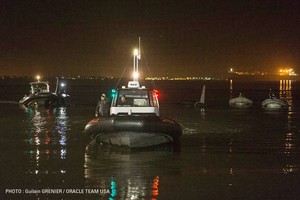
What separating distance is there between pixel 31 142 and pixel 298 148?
9614 mm

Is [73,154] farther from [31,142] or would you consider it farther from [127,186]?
[127,186]

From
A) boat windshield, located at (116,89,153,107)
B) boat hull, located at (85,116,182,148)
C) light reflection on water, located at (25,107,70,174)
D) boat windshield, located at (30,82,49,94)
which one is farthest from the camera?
boat windshield, located at (30,82,49,94)

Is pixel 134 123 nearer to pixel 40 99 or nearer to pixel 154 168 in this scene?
pixel 154 168

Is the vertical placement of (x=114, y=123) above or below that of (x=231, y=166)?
above

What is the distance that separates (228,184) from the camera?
1138 cm

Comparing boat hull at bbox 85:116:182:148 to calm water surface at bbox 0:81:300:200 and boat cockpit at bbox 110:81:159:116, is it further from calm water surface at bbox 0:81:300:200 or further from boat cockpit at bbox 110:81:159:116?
boat cockpit at bbox 110:81:159:116

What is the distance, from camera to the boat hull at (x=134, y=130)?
15727mm

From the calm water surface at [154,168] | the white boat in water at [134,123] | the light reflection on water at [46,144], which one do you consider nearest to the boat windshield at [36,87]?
the light reflection on water at [46,144]

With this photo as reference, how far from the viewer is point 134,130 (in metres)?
15.8

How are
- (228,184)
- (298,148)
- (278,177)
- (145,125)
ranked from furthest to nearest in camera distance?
(298,148), (145,125), (278,177), (228,184)

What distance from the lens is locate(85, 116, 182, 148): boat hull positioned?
15.7 meters

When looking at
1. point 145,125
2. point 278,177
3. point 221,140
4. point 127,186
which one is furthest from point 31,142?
point 278,177

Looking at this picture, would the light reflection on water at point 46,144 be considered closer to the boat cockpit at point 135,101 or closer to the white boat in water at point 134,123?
the white boat in water at point 134,123

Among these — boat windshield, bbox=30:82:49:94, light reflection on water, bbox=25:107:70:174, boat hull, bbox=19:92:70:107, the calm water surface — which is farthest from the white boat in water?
boat windshield, bbox=30:82:49:94
